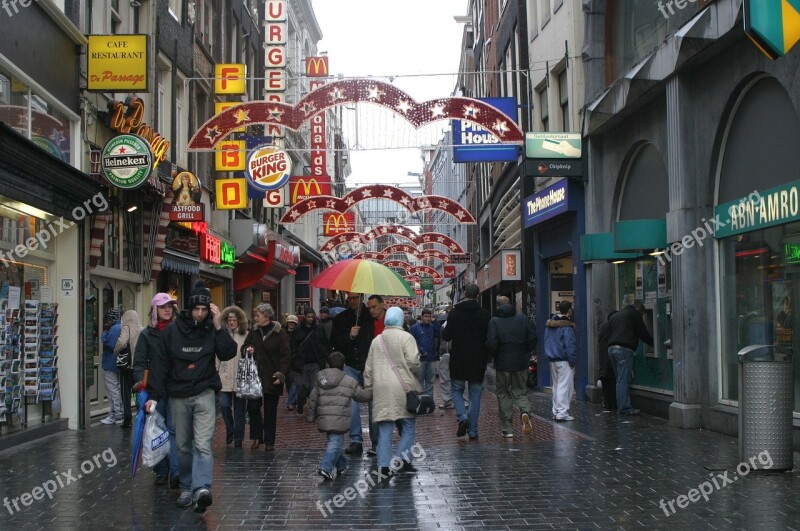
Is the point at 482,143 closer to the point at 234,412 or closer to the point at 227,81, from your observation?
the point at 227,81

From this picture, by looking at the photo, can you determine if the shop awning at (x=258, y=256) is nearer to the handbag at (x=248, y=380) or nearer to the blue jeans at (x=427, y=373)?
the blue jeans at (x=427, y=373)

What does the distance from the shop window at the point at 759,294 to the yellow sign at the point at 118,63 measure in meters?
9.09

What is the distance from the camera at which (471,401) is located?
12.9 m

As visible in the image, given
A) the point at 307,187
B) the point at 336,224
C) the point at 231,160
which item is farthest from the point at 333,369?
the point at 336,224

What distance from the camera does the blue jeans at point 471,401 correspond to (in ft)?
42.1

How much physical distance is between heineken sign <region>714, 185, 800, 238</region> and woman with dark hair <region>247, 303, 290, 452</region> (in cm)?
595

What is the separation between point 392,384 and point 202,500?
2.59 meters

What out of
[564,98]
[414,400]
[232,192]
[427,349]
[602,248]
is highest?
[564,98]

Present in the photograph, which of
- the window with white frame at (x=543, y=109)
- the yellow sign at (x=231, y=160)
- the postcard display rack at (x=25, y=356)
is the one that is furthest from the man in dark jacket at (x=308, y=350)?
the window with white frame at (x=543, y=109)

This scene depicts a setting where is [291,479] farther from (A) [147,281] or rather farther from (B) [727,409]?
(A) [147,281]

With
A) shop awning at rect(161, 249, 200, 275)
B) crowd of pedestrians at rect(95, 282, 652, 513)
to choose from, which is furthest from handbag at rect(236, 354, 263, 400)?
shop awning at rect(161, 249, 200, 275)

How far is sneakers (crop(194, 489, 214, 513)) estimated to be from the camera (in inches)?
319

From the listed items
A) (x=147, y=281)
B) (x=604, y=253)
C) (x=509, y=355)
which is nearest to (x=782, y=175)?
(x=509, y=355)

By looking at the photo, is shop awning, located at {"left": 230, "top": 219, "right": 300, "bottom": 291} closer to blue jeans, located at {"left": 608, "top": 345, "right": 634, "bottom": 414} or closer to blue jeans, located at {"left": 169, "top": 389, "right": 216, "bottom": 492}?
blue jeans, located at {"left": 608, "top": 345, "right": 634, "bottom": 414}
